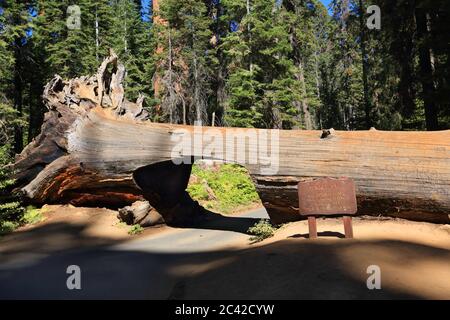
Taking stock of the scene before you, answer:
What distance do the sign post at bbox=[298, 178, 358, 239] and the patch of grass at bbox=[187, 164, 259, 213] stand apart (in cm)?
932

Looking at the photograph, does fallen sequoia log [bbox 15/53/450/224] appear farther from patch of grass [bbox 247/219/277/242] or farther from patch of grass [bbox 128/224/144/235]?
patch of grass [bbox 128/224/144/235]

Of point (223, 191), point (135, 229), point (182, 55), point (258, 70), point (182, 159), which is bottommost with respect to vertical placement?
point (135, 229)

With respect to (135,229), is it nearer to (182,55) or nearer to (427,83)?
(427,83)

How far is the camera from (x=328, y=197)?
7.68 metres

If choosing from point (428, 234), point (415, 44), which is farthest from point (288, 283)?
point (415, 44)

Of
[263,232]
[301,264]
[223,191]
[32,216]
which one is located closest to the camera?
[301,264]

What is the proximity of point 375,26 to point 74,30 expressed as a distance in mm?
19703

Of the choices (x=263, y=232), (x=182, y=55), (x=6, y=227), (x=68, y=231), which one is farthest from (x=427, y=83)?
(x=182, y=55)

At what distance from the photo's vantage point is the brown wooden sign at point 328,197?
297 inches

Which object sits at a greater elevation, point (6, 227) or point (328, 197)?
point (328, 197)

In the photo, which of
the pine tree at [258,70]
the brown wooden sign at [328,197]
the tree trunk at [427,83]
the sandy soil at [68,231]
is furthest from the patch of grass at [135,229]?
the tree trunk at [427,83]

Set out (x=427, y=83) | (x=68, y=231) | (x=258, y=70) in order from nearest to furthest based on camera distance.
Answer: (x=68, y=231), (x=427, y=83), (x=258, y=70)

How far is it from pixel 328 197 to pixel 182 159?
4827 mm

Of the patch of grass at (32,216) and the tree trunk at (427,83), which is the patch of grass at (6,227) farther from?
the tree trunk at (427,83)
